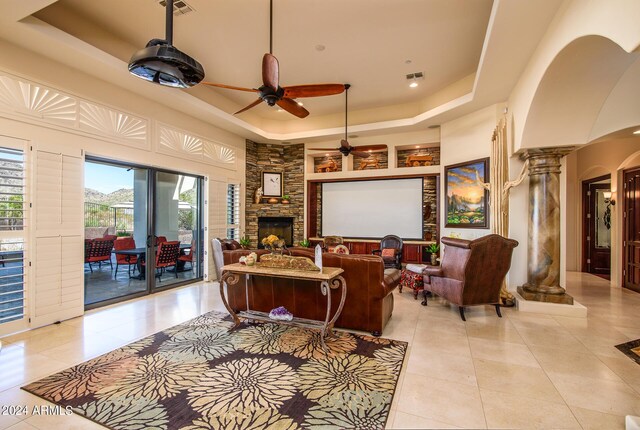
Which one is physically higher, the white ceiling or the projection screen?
the white ceiling

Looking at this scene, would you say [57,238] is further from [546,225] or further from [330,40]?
[546,225]

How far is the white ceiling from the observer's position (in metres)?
3.70

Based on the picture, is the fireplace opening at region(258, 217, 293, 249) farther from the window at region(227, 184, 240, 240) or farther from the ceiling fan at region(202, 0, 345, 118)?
the ceiling fan at region(202, 0, 345, 118)

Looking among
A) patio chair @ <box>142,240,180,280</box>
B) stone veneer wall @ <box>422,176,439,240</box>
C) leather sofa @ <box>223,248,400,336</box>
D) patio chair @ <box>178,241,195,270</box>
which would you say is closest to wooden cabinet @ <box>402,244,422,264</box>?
stone veneer wall @ <box>422,176,439,240</box>

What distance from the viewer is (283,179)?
8781 mm

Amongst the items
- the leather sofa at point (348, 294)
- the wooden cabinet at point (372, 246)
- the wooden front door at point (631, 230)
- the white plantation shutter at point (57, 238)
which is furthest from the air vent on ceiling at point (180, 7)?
the wooden front door at point (631, 230)

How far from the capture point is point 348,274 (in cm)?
371

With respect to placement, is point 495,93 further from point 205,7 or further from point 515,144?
point 205,7

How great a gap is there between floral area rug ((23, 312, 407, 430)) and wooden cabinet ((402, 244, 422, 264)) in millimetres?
4299

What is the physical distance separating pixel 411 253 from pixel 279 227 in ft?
12.3

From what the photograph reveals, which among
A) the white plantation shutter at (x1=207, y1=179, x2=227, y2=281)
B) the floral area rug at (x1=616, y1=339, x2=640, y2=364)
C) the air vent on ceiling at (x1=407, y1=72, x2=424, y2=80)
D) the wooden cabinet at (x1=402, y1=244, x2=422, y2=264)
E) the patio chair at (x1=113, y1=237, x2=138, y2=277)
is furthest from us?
the wooden cabinet at (x1=402, y1=244, x2=422, y2=264)

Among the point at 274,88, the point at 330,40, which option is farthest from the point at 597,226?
the point at 274,88

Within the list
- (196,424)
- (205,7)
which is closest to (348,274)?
(196,424)

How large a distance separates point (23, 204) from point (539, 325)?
7067mm
